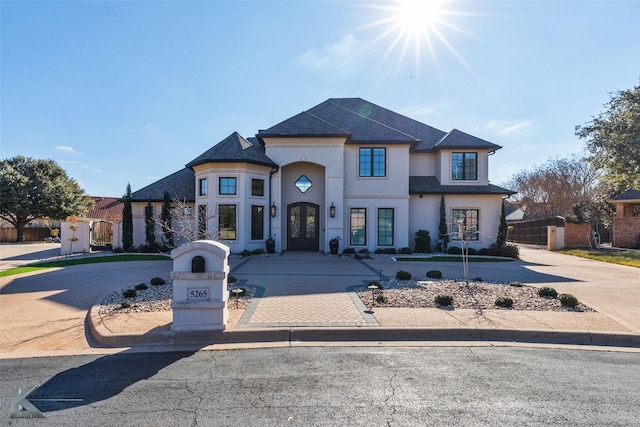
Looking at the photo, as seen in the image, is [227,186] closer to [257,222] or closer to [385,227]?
[257,222]

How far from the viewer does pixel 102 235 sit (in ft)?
69.4

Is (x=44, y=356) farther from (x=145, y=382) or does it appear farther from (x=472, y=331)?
(x=472, y=331)

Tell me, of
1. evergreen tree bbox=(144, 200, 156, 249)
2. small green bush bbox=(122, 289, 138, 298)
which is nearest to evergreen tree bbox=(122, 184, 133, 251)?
evergreen tree bbox=(144, 200, 156, 249)

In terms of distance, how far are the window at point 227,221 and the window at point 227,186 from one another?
71 centimetres

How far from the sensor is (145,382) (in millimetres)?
3965

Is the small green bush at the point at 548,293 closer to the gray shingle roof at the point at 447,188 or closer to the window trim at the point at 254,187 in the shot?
the gray shingle roof at the point at 447,188

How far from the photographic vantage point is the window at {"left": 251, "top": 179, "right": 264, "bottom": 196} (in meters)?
17.0

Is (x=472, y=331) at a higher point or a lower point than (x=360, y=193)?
lower

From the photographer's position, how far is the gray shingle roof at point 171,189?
64.1 feet

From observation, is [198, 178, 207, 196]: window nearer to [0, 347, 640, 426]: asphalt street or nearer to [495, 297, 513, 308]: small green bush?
[0, 347, 640, 426]: asphalt street

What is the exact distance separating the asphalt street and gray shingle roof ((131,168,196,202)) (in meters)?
15.8

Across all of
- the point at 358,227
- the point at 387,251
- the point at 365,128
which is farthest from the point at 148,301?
the point at 365,128

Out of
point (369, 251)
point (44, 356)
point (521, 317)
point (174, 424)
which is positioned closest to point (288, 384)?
point (174, 424)

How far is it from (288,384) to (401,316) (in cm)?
317
